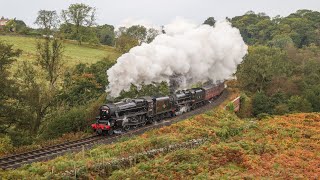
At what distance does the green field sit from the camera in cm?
6328

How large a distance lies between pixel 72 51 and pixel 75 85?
1254 inches

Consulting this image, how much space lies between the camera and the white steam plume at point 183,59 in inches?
1160

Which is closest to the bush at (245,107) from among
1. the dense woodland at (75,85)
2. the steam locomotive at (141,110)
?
the dense woodland at (75,85)

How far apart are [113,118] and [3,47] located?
1070 centimetres

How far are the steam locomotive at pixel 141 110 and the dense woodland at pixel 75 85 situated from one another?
7.45 ft

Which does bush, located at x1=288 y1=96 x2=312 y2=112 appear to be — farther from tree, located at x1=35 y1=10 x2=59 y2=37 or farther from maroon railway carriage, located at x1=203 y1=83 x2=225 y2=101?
tree, located at x1=35 y1=10 x2=59 y2=37

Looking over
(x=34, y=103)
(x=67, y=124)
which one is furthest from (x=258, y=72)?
(x=34, y=103)

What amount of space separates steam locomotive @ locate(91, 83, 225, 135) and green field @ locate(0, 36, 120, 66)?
24.3 metres

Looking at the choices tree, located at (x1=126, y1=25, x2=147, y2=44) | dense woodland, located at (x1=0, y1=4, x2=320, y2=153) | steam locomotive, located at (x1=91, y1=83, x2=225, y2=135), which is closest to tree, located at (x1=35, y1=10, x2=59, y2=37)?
dense woodland, located at (x1=0, y1=4, x2=320, y2=153)

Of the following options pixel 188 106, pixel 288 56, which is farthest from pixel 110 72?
pixel 288 56

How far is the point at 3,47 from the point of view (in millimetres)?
29250

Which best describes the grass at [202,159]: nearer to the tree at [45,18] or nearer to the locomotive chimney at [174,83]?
the locomotive chimney at [174,83]

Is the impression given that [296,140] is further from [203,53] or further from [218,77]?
[218,77]

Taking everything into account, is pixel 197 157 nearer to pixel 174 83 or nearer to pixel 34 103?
pixel 34 103
